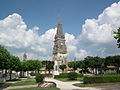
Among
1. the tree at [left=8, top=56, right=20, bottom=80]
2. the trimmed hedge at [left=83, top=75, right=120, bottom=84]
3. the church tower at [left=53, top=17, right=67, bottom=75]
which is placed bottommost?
the trimmed hedge at [left=83, top=75, right=120, bottom=84]

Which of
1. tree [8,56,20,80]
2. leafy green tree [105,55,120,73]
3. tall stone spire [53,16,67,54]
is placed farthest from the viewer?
tall stone spire [53,16,67,54]

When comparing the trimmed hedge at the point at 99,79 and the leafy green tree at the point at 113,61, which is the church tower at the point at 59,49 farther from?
the trimmed hedge at the point at 99,79

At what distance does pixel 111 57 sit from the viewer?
300 ft

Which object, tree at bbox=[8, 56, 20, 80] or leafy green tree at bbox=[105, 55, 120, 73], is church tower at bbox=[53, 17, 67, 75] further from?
tree at bbox=[8, 56, 20, 80]

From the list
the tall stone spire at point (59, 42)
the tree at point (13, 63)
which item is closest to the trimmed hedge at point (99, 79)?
the tree at point (13, 63)

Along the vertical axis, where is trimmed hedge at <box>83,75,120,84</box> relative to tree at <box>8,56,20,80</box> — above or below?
below

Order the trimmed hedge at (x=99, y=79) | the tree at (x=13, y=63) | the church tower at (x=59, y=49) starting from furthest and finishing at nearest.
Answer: the church tower at (x=59, y=49)
the tree at (x=13, y=63)
the trimmed hedge at (x=99, y=79)

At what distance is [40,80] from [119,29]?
19.6 m

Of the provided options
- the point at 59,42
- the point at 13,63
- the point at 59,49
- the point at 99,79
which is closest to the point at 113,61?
the point at 59,49

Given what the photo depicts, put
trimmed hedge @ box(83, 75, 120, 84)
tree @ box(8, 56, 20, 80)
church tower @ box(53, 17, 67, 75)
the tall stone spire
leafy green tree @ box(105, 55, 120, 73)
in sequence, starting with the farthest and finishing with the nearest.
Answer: the tall stone spire < church tower @ box(53, 17, 67, 75) < leafy green tree @ box(105, 55, 120, 73) < tree @ box(8, 56, 20, 80) < trimmed hedge @ box(83, 75, 120, 84)

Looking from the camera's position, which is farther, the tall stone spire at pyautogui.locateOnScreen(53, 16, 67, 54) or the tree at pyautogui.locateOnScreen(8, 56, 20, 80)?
the tall stone spire at pyautogui.locateOnScreen(53, 16, 67, 54)

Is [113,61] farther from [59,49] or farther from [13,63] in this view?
[13,63]

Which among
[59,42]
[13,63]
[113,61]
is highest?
[59,42]

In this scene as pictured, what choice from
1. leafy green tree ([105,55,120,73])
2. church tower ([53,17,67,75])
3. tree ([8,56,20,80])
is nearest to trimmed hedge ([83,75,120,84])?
tree ([8,56,20,80])
